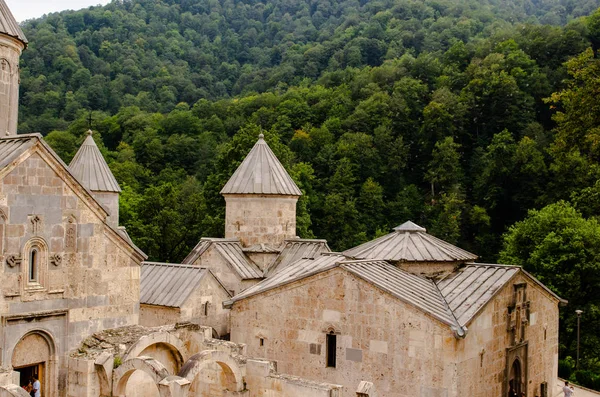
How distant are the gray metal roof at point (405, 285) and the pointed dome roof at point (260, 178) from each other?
5.99 metres

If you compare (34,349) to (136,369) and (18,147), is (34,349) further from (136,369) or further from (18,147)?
(18,147)

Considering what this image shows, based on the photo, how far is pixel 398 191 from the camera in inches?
1945

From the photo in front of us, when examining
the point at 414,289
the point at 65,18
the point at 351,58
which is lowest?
the point at 414,289

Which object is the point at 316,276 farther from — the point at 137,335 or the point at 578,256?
the point at 578,256

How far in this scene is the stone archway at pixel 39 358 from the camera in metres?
11.5

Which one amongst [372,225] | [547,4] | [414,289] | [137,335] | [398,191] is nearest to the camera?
[137,335]

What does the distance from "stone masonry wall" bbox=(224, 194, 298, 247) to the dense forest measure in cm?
933

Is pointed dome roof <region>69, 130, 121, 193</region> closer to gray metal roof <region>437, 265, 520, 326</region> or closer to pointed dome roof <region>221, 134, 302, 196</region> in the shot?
pointed dome roof <region>221, 134, 302, 196</region>

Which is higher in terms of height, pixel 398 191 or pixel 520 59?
pixel 520 59

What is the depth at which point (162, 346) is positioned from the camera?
1342 cm

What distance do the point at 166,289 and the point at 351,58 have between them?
65061 mm

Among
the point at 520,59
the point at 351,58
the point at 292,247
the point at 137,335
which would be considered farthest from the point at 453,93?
the point at 137,335

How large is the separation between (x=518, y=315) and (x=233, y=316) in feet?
25.2

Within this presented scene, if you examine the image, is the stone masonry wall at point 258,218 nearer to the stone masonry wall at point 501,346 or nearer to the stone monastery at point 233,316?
the stone monastery at point 233,316
